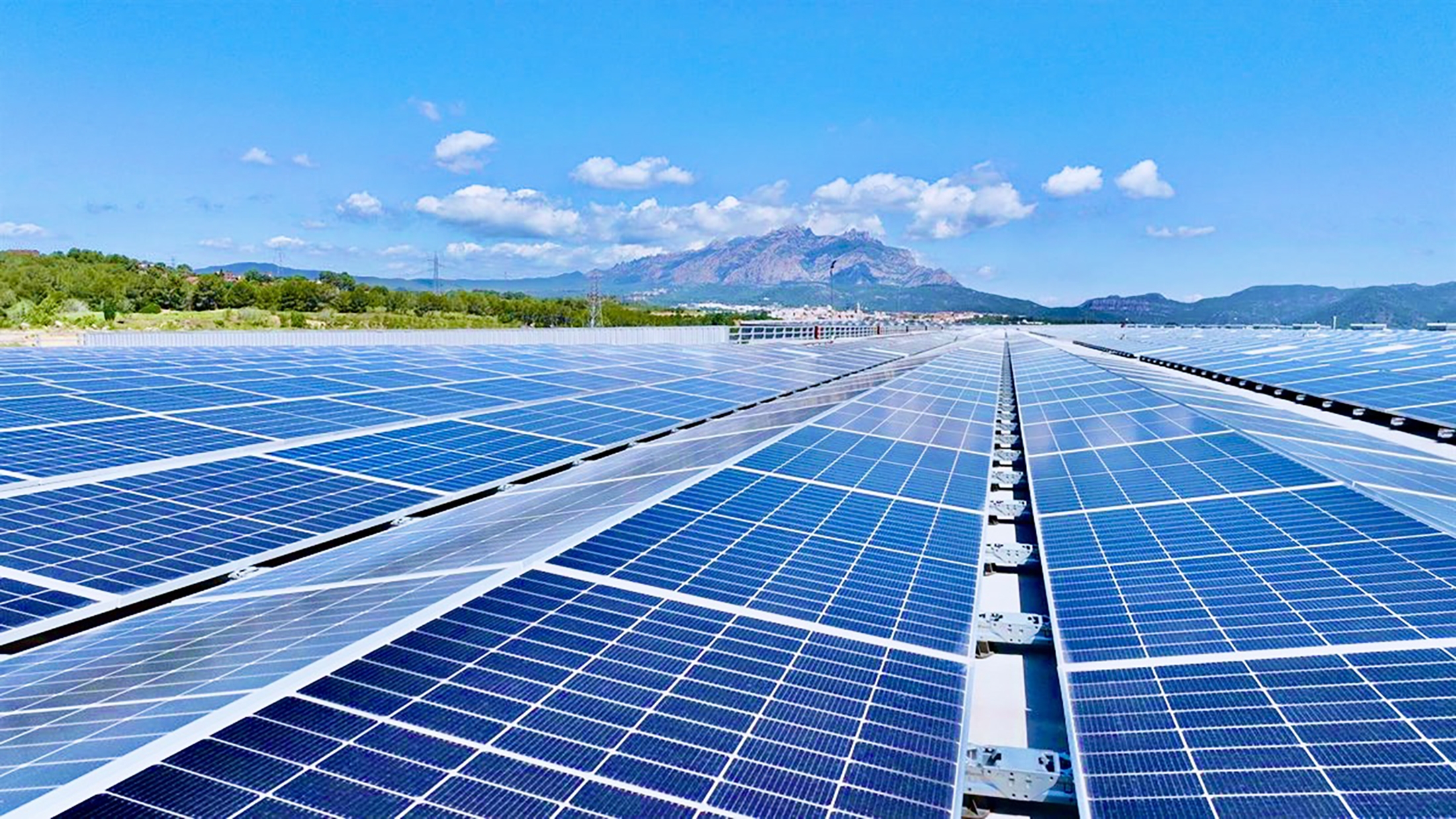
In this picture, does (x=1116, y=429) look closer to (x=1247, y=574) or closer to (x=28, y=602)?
(x=1247, y=574)

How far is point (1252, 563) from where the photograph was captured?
9.80 metres

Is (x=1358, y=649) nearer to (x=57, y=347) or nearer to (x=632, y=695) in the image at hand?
(x=632, y=695)

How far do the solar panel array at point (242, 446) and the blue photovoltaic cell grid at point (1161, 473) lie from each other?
34.0 feet

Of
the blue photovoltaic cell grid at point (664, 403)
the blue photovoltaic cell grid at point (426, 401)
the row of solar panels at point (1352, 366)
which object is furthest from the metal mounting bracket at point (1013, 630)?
the row of solar panels at point (1352, 366)

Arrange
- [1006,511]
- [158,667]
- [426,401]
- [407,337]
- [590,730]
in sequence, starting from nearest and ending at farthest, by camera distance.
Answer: [590,730], [158,667], [1006,511], [426,401], [407,337]

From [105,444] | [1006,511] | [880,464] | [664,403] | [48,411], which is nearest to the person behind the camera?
[1006,511]

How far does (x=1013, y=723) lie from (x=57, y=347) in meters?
49.2

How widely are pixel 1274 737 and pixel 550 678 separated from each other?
5558 mm

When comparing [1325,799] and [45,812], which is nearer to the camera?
[45,812]

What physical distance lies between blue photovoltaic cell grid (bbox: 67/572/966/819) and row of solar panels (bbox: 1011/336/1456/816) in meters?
1.64

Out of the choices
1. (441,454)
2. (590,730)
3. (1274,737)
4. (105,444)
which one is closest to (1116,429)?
(1274,737)

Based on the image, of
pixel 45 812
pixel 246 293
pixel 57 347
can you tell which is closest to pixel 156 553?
pixel 45 812

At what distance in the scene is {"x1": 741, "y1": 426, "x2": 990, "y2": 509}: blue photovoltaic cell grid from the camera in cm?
1398

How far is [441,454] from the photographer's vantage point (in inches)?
695
